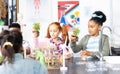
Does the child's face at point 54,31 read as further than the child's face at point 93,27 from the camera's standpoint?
No

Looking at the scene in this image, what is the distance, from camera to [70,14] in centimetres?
416

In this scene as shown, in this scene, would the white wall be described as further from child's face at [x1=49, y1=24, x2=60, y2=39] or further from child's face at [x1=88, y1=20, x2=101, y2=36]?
child's face at [x1=49, y1=24, x2=60, y2=39]

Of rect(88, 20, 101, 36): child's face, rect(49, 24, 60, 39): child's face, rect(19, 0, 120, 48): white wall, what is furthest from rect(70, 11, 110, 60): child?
rect(19, 0, 120, 48): white wall

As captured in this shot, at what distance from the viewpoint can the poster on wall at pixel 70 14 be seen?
13.6 ft

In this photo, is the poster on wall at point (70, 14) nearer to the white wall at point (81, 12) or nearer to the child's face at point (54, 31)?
the white wall at point (81, 12)

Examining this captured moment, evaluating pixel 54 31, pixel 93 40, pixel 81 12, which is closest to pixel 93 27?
pixel 93 40

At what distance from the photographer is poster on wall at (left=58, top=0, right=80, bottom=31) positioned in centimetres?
414

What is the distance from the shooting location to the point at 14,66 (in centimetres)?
161

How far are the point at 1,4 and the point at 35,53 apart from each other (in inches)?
83.6

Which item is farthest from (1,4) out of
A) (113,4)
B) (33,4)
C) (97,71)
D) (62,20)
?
(97,71)

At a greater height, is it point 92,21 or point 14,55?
point 92,21

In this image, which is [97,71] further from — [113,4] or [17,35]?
[113,4]

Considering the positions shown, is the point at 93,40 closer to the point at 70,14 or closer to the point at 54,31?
the point at 54,31

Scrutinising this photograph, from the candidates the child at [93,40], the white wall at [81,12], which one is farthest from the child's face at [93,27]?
the white wall at [81,12]
